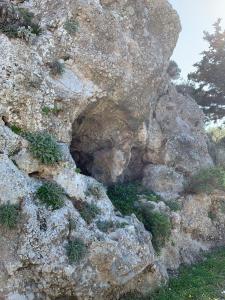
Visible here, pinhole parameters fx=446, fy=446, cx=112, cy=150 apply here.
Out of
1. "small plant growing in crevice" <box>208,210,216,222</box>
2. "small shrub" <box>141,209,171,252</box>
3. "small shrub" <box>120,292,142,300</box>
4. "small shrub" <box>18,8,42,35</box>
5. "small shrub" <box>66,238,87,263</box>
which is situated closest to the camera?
"small shrub" <box>66,238,87,263</box>

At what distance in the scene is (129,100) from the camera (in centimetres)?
2214

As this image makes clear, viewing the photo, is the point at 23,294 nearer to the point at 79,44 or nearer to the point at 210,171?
the point at 79,44

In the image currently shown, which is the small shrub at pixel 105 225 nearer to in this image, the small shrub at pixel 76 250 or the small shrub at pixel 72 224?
the small shrub at pixel 72 224

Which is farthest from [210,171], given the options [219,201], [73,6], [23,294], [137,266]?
[23,294]

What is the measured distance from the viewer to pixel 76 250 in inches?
617

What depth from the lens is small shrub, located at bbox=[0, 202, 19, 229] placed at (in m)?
15.1

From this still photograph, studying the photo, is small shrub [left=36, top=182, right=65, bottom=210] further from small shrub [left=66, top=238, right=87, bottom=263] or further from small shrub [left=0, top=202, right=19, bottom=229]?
small shrub [left=66, top=238, right=87, bottom=263]

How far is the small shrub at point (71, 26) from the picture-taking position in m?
20.4

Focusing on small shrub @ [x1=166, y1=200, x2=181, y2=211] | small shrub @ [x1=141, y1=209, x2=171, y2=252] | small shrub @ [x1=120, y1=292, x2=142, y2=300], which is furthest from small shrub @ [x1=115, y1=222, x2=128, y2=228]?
small shrub @ [x1=166, y1=200, x2=181, y2=211]

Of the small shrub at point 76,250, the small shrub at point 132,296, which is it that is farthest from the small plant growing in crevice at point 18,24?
the small shrub at point 132,296

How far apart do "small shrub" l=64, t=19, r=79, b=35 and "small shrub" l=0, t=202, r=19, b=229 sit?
356 inches

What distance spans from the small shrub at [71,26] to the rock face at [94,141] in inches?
1.8

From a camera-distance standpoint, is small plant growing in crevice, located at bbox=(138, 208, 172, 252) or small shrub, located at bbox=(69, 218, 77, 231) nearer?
small shrub, located at bbox=(69, 218, 77, 231)

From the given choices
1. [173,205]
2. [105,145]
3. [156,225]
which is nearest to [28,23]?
[105,145]
